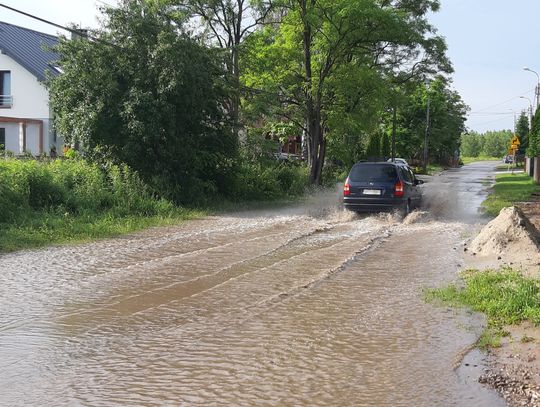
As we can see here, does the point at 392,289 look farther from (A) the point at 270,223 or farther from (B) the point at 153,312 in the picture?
(A) the point at 270,223

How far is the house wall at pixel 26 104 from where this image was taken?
38.4 metres

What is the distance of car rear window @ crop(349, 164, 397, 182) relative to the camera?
16.2m

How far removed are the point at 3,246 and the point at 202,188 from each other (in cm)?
889

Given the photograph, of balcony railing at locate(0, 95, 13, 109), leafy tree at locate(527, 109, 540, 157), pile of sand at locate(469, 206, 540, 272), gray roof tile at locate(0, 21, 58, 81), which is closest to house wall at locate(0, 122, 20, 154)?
balcony railing at locate(0, 95, 13, 109)

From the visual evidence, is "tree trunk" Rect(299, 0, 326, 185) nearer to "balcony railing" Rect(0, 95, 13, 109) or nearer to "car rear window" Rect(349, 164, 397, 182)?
"car rear window" Rect(349, 164, 397, 182)

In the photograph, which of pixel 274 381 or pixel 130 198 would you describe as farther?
pixel 130 198

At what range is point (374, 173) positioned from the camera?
1633 cm

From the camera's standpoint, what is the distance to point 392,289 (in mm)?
8172

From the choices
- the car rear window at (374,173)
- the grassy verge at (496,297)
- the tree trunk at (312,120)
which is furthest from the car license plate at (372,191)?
the tree trunk at (312,120)

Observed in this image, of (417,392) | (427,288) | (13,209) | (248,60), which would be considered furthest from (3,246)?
(248,60)

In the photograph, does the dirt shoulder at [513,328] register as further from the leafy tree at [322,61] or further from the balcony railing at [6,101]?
the balcony railing at [6,101]

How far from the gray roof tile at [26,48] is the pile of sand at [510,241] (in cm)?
3137

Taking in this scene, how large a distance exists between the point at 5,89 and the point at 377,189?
32.2 meters

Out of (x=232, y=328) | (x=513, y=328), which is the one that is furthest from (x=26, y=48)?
(x=513, y=328)
